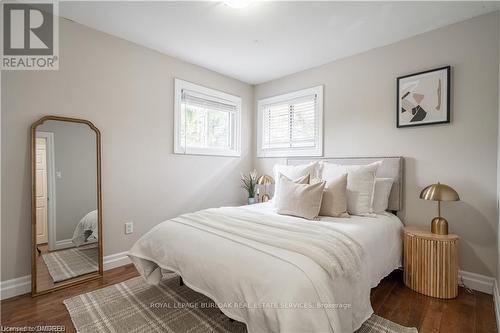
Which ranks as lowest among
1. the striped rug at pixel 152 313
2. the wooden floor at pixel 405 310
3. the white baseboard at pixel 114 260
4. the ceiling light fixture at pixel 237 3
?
the wooden floor at pixel 405 310

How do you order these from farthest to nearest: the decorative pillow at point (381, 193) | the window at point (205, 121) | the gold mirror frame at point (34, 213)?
the window at point (205, 121), the decorative pillow at point (381, 193), the gold mirror frame at point (34, 213)

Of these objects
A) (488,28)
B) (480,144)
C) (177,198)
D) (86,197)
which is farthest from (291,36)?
(86,197)

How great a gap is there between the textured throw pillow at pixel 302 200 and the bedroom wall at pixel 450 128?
1.11 m

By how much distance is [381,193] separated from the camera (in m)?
2.58

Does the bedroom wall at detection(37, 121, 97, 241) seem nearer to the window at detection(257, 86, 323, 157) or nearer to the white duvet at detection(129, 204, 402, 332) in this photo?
the white duvet at detection(129, 204, 402, 332)

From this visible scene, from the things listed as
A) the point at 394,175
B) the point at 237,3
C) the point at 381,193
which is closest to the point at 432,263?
the point at 381,193

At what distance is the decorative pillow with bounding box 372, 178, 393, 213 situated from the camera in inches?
101

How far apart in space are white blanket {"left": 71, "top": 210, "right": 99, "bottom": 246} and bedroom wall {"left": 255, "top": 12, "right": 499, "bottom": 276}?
9.82 feet

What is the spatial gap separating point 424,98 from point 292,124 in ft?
5.57

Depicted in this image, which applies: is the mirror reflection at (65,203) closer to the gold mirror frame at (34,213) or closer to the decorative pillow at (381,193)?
the gold mirror frame at (34,213)

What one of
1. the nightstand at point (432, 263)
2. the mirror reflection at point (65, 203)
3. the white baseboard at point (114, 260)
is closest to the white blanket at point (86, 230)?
the mirror reflection at point (65, 203)

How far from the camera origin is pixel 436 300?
81.6 inches

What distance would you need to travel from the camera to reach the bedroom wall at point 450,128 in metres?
2.21

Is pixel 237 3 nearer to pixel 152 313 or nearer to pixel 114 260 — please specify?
pixel 152 313
